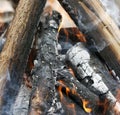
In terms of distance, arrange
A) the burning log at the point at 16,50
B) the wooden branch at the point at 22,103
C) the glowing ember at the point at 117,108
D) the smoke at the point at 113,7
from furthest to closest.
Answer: the smoke at the point at 113,7, the glowing ember at the point at 117,108, the wooden branch at the point at 22,103, the burning log at the point at 16,50

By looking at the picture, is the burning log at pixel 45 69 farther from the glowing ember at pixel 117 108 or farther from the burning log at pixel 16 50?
the glowing ember at pixel 117 108

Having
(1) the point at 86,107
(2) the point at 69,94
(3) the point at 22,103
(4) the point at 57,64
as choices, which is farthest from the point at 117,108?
(3) the point at 22,103

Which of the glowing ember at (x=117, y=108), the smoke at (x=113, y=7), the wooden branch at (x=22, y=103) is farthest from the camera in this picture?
the smoke at (x=113, y=7)

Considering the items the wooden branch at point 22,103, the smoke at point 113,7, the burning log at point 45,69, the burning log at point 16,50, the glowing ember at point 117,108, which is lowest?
the glowing ember at point 117,108

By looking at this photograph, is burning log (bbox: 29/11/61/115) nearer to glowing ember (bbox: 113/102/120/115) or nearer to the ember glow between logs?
the ember glow between logs

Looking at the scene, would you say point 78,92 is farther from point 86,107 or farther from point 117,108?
point 117,108

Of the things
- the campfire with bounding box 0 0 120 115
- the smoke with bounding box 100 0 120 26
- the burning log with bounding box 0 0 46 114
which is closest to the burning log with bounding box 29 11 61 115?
the campfire with bounding box 0 0 120 115

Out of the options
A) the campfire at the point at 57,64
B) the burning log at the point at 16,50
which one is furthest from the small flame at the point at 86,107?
the burning log at the point at 16,50
